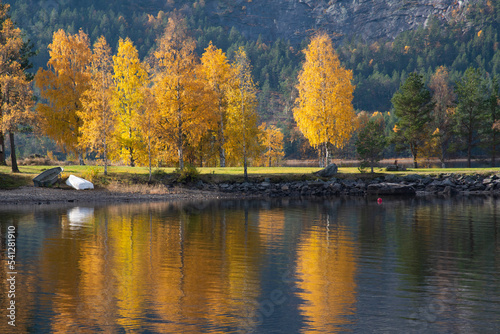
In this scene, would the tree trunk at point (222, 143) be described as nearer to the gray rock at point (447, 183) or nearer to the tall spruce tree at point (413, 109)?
the tall spruce tree at point (413, 109)

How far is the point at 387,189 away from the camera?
173 ft

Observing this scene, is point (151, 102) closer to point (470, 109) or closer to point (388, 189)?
point (388, 189)

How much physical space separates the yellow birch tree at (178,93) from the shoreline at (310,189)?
16.1 ft

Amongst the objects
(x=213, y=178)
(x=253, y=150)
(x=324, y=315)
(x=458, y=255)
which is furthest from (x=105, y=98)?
(x=324, y=315)

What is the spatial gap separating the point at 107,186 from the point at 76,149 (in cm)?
1523

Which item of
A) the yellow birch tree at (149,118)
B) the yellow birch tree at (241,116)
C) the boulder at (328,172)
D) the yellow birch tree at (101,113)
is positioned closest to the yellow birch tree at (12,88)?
the yellow birch tree at (101,113)

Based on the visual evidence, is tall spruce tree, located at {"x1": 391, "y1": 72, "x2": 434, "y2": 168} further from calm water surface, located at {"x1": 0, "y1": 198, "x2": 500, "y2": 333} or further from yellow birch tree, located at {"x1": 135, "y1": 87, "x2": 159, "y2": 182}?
calm water surface, located at {"x1": 0, "y1": 198, "x2": 500, "y2": 333}

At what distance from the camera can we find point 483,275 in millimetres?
15602

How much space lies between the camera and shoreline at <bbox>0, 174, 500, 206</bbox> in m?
45.7

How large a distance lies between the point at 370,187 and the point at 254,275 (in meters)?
39.2

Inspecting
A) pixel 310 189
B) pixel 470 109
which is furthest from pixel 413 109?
pixel 310 189

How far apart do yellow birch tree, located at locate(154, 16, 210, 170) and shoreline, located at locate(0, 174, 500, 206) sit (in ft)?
16.1

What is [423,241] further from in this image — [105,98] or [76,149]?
[76,149]

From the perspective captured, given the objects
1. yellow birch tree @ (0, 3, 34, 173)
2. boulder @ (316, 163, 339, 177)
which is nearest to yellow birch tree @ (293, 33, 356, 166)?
boulder @ (316, 163, 339, 177)
